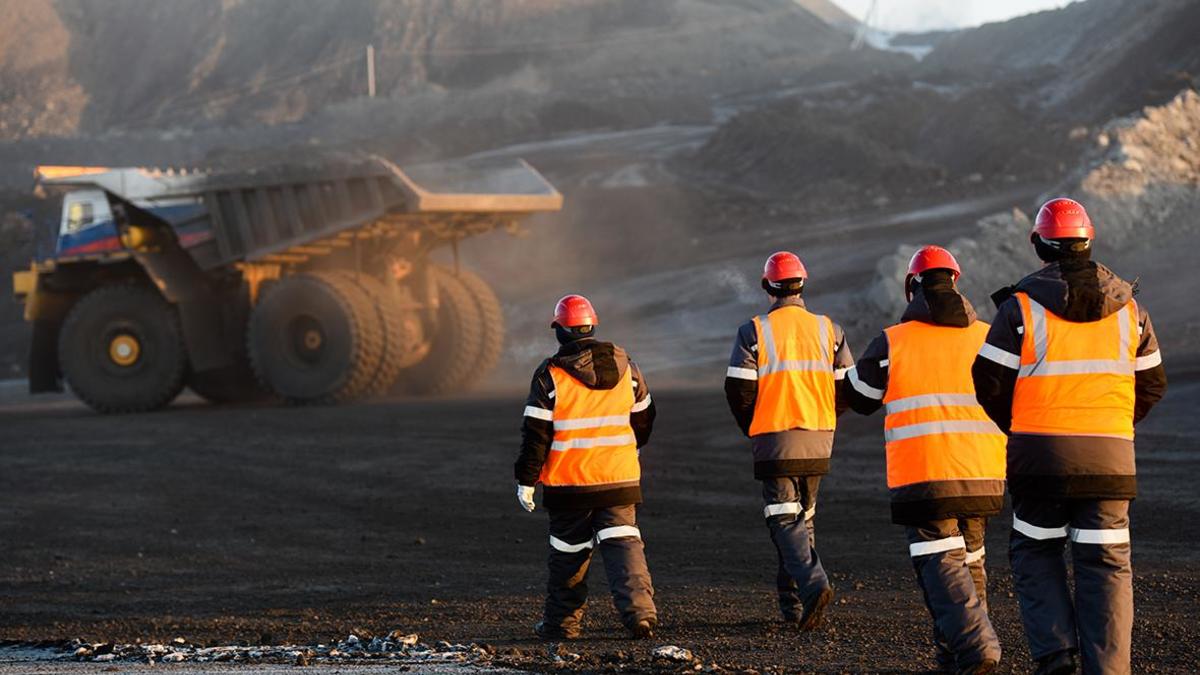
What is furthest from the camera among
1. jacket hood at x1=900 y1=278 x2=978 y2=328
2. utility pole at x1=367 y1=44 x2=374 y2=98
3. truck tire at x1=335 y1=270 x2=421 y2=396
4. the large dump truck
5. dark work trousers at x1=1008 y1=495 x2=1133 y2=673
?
utility pole at x1=367 y1=44 x2=374 y2=98

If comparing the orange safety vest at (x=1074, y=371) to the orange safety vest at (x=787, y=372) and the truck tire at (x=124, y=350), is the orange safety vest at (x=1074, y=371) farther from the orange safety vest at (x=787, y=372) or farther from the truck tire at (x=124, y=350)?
the truck tire at (x=124, y=350)

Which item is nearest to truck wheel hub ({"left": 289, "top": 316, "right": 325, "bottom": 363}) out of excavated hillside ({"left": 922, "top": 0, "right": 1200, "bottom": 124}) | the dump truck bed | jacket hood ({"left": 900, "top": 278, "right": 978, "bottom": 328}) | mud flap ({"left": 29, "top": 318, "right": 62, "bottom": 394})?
the dump truck bed

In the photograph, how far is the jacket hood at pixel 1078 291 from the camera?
5391 mm

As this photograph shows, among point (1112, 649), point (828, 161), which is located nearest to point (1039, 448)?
point (1112, 649)

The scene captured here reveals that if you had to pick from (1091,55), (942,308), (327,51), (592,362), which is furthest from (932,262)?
(327,51)

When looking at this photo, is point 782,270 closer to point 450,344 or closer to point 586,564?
point 586,564

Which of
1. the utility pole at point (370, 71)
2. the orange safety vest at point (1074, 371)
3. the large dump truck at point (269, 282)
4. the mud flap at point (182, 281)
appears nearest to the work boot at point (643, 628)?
the orange safety vest at point (1074, 371)

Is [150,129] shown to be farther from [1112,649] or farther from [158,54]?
[1112,649]

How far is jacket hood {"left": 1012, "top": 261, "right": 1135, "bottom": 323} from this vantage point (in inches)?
212

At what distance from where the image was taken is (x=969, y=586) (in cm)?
596

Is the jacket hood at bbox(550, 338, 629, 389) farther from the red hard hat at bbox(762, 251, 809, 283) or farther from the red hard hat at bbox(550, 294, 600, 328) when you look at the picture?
the red hard hat at bbox(762, 251, 809, 283)

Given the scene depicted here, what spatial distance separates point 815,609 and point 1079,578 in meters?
1.92

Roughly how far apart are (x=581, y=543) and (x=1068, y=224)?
2767mm

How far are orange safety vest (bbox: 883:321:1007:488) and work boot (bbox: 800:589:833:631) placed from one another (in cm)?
113
